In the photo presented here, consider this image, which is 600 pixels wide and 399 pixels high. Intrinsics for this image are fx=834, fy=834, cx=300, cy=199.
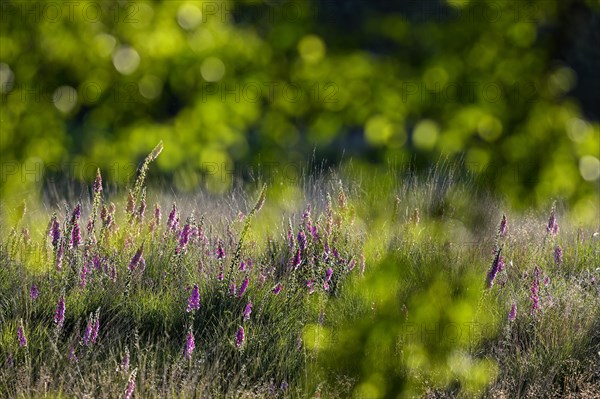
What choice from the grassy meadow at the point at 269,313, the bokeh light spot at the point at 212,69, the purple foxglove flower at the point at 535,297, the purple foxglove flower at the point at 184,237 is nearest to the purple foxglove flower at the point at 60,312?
the grassy meadow at the point at 269,313

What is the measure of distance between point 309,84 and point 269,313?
1727 millimetres

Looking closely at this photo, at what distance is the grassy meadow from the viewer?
3607mm

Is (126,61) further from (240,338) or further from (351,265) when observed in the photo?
(351,265)

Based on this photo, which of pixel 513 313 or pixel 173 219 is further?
pixel 173 219

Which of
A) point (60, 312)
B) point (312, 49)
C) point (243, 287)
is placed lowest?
point (243, 287)

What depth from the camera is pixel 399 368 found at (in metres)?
3.26

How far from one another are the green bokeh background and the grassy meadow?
0.30 m

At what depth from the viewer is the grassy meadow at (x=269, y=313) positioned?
361 cm

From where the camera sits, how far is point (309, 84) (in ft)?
10.4

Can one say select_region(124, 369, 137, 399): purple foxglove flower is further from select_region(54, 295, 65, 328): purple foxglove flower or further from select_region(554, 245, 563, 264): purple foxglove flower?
select_region(554, 245, 563, 264): purple foxglove flower

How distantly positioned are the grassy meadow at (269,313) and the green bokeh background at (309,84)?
30 cm

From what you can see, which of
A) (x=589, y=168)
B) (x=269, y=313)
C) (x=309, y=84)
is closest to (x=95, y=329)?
(x=269, y=313)

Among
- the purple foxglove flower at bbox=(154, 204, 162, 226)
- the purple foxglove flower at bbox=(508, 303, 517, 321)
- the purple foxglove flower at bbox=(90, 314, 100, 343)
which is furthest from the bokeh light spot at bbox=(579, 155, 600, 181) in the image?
the purple foxglove flower at bbox=(154, 204, 162, 226)

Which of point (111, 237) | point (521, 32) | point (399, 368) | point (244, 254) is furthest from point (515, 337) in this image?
point (111, 237)
